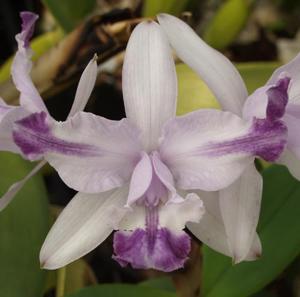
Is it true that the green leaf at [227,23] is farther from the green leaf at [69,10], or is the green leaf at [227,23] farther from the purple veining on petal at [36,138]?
the purple veining on petal at [36,138]

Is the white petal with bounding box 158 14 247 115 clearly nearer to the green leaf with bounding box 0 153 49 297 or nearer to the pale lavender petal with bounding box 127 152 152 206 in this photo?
the pale lavender petal with bounding box 127 152 152 206

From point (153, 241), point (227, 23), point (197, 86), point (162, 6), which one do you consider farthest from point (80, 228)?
point (227, 23)

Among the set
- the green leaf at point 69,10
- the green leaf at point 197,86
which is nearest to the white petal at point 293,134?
the green leaf at point 197,86

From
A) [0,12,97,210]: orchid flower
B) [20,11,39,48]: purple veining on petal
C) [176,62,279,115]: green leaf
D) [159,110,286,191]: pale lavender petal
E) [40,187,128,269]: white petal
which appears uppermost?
[20,11,39,48]: purple veining on petal

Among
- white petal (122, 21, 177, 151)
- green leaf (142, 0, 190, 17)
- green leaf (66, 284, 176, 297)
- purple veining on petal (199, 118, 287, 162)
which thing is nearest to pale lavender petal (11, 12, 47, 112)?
white petal (122, 21, 177, 151)

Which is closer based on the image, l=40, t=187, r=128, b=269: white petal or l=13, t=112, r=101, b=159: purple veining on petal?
l=13, t=112, r=101, b=159: purple veining on petal

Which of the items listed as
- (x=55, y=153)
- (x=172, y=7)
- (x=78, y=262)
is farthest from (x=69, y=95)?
(x=55, y=153)

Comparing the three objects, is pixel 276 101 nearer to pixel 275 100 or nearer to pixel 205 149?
pixel 275 100

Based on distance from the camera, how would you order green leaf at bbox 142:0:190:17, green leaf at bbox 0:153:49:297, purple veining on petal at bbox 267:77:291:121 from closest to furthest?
purple veining on petal at bbox 267:77:291:121, green leaf at bbox 0:153:49:297, green leaf at bbox 142:0:190:17
